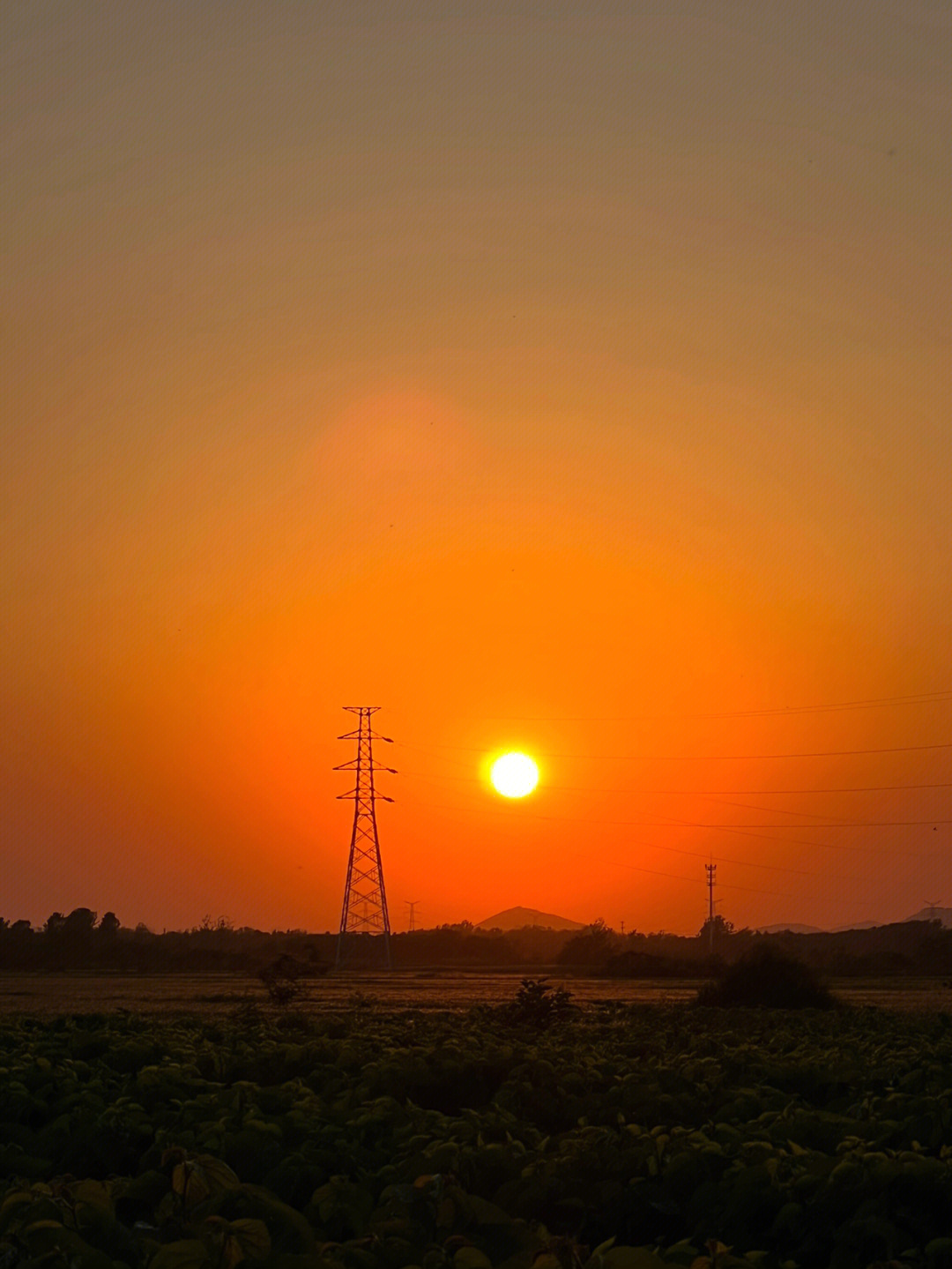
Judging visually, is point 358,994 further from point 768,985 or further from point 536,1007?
point 536,1007

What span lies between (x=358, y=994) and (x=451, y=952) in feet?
270

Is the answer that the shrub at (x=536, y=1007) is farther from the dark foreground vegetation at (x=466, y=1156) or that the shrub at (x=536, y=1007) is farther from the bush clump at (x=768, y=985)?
the bush clump at (x=768, y=985)

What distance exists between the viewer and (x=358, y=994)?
47.8 metres

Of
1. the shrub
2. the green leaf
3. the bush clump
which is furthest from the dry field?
the green leaf

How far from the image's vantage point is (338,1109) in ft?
29.3

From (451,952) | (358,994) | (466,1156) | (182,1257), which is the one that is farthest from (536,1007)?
(451,952)

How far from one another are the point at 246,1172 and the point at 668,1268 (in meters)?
3.67

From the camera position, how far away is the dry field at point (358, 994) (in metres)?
43.0

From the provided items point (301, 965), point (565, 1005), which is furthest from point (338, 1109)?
point (301, 965)

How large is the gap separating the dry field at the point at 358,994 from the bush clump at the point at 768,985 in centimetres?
147

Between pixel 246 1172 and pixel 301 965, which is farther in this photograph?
pixel 301 965

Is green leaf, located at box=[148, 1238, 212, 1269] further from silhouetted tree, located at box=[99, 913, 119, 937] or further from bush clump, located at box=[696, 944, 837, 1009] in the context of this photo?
silhouetted tree, located at box=[99, 913, 119, 937]

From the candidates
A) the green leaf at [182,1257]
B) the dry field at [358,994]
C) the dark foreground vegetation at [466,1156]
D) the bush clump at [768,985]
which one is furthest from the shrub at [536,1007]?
the green leaf at [182,1257]

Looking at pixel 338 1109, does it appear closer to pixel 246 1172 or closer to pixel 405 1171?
pixel 246 1172
